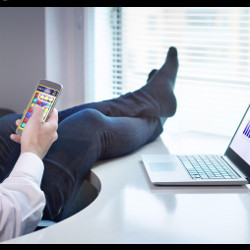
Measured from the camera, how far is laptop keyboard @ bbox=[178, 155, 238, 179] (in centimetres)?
92

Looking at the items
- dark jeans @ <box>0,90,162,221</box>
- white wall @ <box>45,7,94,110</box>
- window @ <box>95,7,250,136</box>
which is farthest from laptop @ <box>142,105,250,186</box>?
white wall @ <box>45,7,94,110</box>

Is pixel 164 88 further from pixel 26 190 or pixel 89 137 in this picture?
pixel 26 190

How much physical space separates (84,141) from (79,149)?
28 millimetres

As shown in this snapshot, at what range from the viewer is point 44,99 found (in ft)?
3.18

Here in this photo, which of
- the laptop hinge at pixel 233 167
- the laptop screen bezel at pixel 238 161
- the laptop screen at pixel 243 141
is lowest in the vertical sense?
the laptop hinge at pixel 233 167

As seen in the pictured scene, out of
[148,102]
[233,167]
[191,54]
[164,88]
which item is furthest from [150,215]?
[191,54]

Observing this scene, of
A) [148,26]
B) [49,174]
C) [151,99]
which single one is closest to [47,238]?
[49,174]

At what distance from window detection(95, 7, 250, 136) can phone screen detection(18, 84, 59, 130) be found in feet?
3.16

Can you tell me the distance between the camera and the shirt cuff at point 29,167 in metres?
0.74

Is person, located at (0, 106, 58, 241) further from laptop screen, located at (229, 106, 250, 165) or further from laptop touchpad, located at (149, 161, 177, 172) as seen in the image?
laptop screen, located at (229, 106, 250, 165)

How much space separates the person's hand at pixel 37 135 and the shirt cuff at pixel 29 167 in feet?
0.10

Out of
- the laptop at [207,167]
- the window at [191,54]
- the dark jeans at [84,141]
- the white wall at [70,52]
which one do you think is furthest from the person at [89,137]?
the white wall at [70,52]

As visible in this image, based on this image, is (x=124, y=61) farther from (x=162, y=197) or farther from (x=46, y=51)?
(x=162, y=197)

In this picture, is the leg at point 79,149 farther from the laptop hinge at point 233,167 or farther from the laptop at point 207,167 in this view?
the laptop hinge at point 233,167
